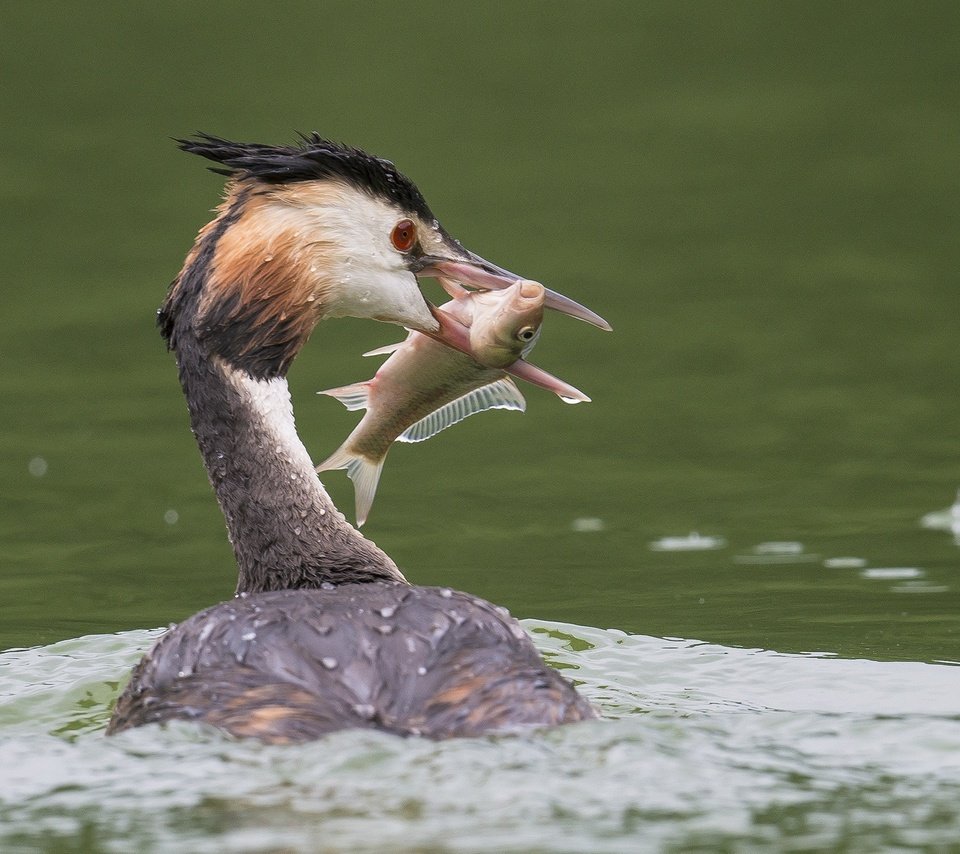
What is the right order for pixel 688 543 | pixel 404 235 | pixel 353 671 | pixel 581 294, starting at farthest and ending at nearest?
pixel 581 294 < pixel 688 543 < pixel 404 235 < pixel 353 671

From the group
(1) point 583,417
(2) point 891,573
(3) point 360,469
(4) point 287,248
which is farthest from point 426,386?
(1) point 583,417

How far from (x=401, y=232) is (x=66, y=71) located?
11444 millimetres

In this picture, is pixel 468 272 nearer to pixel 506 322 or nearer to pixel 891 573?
pixel 506 322

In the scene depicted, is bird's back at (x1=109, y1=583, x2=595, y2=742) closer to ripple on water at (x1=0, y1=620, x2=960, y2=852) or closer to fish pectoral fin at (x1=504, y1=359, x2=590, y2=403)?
ripple on water at (x1=0, y1=620, x2=960, y2=852)

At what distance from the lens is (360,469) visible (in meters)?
7.73

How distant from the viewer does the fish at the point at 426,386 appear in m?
7.47

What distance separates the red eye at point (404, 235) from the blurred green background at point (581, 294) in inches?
85.6

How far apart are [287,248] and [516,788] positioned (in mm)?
2685

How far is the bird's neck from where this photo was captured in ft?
23.0

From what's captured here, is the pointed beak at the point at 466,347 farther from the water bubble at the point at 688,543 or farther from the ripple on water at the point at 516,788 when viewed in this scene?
the water bubble at the point at 688,543

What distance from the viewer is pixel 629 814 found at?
5.12 metres

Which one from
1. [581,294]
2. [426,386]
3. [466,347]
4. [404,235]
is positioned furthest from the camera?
[581,294]

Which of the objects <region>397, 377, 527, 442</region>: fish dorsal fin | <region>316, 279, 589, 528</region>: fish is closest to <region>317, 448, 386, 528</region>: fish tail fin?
<region>316, 279, 589, 528</region>: fish

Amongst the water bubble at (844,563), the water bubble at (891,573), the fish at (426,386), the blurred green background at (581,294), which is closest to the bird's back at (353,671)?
the fish at (426,386)
